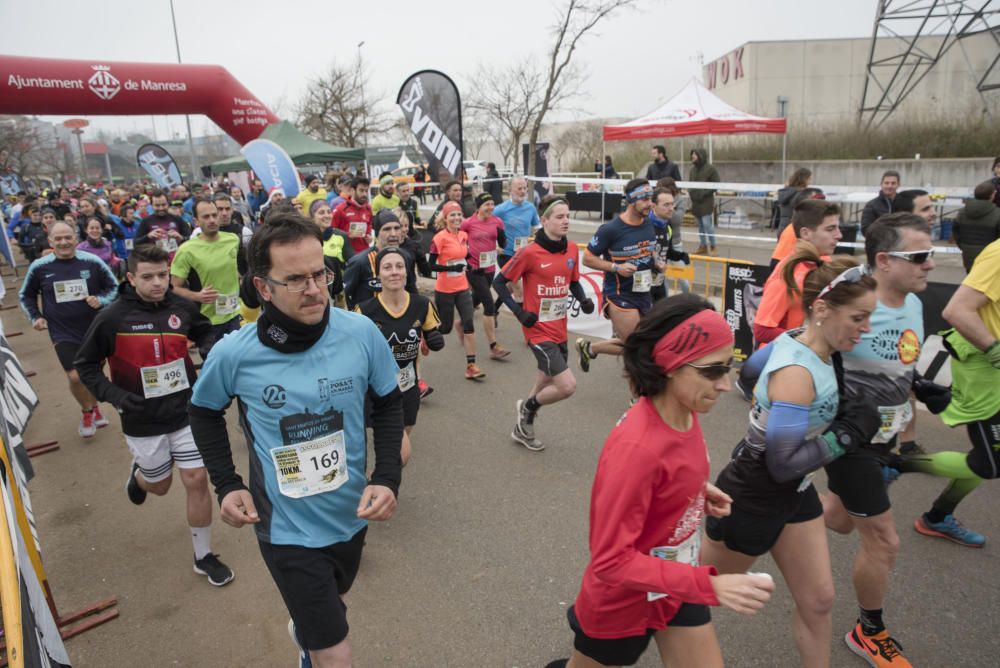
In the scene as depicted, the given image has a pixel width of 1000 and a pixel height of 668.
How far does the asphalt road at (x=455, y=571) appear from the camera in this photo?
3232 mm

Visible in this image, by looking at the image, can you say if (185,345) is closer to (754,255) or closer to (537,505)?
(537,505)

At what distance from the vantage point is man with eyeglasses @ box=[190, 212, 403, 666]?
226 cm

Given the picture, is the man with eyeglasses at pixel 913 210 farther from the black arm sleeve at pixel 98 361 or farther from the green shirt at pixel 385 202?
the green shirt at pixel 385 202

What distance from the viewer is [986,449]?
338 centimetres

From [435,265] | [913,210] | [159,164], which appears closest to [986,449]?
[913,210]

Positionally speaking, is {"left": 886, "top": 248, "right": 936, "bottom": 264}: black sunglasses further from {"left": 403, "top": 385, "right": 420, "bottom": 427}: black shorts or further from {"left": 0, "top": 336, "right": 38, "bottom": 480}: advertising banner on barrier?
{"left": 0, "top": 336, "right": 38, "bottom": 480}: advertising banner on barrier

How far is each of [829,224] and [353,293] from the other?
3813 mm

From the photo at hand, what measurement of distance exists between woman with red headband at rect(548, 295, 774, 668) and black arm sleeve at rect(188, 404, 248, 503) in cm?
136

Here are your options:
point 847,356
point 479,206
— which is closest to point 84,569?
point 847,356

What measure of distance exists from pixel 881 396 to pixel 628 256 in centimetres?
331

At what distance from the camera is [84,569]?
4.12m

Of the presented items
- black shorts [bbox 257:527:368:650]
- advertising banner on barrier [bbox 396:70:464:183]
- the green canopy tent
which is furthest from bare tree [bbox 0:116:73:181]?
black shorts [bbox 257:527:368:650]

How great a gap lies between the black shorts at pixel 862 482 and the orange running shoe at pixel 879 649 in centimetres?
63

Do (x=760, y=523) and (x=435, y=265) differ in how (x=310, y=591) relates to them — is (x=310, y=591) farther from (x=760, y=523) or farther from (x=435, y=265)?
(x=435, y=265)
